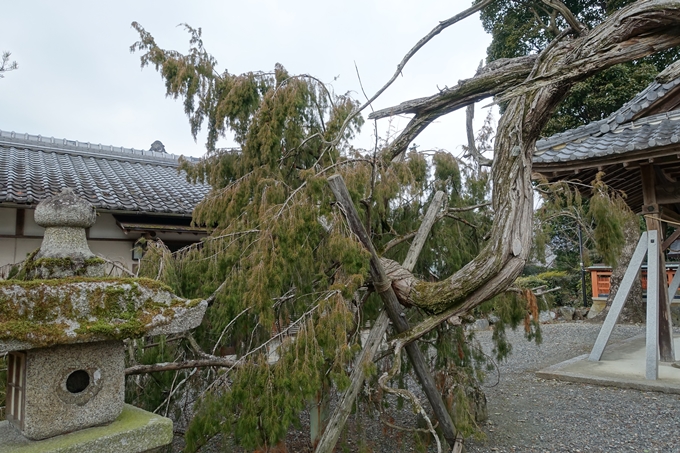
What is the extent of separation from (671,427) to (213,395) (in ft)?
15.2

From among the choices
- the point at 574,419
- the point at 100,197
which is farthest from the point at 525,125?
the point at 100,197

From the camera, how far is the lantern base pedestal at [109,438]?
219 centimetres

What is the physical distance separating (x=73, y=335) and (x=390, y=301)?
2.17m

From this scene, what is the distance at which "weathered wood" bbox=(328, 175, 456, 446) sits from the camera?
3234 millimetres

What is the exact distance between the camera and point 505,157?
3.39 metres

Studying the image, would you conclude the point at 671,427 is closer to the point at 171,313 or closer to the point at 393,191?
the point at 393,191

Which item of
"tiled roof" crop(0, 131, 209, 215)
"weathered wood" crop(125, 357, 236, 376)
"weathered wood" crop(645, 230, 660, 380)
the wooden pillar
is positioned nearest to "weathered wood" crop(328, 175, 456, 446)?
"weathered wood" crop(125, 357, 236, 376)

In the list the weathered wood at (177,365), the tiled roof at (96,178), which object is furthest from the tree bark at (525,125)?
the tiled roof at (96,178)

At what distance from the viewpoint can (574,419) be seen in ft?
17.3

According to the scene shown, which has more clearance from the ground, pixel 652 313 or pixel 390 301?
pixel 390 301

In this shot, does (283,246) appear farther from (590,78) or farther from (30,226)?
(590,78)

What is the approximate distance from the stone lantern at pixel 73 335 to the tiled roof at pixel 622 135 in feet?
17.3

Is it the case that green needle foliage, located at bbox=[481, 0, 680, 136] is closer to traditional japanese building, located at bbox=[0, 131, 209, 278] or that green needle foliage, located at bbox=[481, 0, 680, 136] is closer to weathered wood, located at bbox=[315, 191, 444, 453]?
traditional japanese building, located at bbox=[0, 131, 209, 278]

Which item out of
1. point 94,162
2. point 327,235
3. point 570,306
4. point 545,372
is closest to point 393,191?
point 327,235
